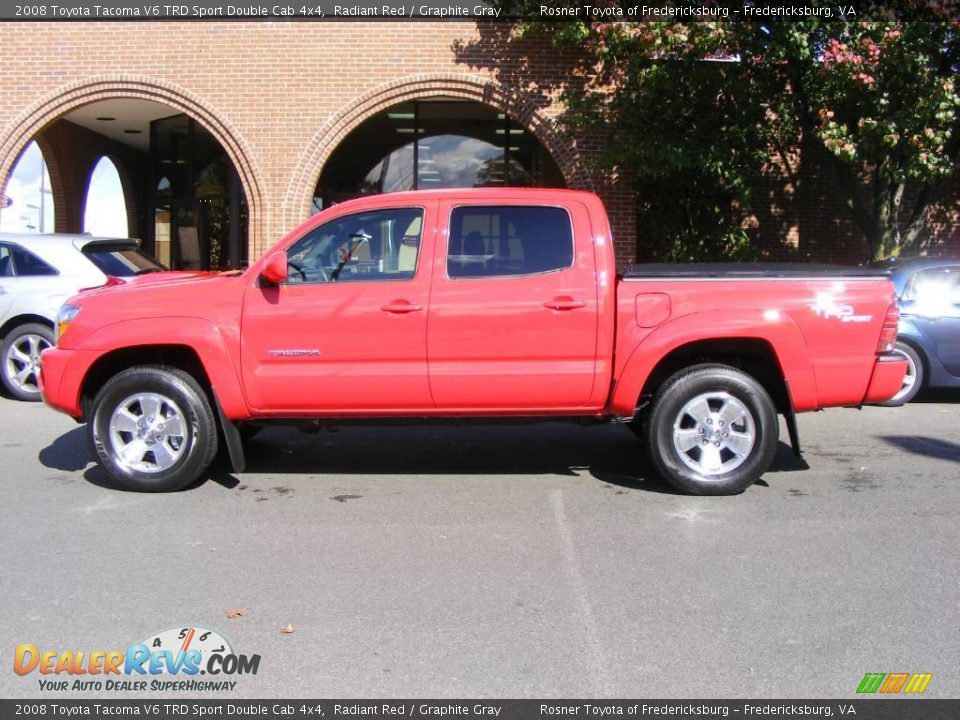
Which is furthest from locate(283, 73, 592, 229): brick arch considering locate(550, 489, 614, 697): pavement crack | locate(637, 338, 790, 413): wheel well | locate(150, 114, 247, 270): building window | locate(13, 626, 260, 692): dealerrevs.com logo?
locate(13, 626, 260, 692): dealerrevs.com logo

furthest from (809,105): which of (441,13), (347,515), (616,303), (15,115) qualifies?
(15,115)

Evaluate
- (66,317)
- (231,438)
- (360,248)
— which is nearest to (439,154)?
(360,248)

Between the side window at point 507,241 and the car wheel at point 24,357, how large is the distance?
6.05 metres

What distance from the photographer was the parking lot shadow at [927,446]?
7.53 metres

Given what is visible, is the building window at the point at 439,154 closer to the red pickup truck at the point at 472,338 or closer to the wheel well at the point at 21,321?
the wheel well at the point at 21,321

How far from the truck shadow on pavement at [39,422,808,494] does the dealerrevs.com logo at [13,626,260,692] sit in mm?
2624

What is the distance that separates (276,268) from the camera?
5.94m

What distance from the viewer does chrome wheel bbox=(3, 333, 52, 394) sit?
10172 mm

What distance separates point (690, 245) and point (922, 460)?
6.99 metres

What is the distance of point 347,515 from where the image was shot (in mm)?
5824

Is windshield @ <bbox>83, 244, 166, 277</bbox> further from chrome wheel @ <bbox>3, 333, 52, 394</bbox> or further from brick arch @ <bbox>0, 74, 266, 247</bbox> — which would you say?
brick arch @ <bbox>0, 74, 266, 247</bbox>

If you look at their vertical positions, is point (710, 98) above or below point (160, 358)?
above

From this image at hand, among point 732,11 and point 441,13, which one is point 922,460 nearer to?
point 732,11

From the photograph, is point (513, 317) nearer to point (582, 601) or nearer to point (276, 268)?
point (276, 268)
